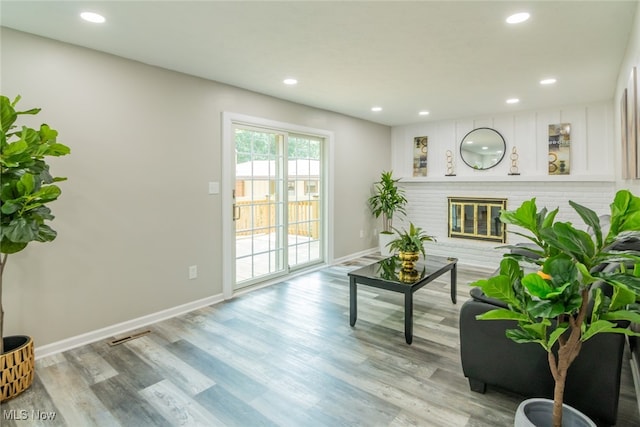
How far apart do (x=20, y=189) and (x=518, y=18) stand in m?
3.25

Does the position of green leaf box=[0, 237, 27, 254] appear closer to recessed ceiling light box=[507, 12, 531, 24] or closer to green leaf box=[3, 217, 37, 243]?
green leaf box=[3, 217, 37, 243]

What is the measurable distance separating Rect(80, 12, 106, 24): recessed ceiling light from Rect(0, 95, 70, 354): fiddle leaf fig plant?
2.30ft

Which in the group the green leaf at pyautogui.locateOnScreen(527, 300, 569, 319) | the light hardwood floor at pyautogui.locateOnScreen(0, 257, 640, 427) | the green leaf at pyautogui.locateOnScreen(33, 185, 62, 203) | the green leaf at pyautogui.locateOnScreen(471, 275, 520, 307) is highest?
the green leaf at pyautogui.locateOnScreen(33, 185, 62, 203)

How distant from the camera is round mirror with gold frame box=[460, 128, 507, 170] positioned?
5.48 metres

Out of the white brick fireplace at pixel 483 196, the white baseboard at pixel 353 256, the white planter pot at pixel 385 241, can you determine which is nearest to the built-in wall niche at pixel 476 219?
the white brick fireplace at pixel 483 196

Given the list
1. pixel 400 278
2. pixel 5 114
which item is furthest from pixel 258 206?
pixel 5 114

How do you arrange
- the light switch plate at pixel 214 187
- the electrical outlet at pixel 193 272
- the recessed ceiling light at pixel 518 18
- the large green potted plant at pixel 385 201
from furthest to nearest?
the large green potted plant at pixel 385 201 → the light switch plate at pixel 214 187 → the electrical outlet at pixel 193 272 → the recessed ceiling light at pixel 518 18

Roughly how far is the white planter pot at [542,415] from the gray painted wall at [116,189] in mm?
2995

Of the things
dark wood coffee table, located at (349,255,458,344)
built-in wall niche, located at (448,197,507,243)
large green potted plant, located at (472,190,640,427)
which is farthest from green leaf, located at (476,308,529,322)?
built-in wall niche, located at (448,197,507,243)

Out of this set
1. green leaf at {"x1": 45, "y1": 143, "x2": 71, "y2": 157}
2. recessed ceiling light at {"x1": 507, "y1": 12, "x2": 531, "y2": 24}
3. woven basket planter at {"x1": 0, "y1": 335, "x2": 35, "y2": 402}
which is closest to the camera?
woven basket planter at {"x1": 0, "y1": 335, "x2": 35, "y2": 402}

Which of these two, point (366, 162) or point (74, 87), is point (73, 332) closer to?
point (74, 87)

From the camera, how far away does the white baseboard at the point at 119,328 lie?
260 centimetres

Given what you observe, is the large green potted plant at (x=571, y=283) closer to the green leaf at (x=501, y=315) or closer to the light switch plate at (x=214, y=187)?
the green leaf at (x=501, y=315)

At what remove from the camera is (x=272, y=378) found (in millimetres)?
2273
